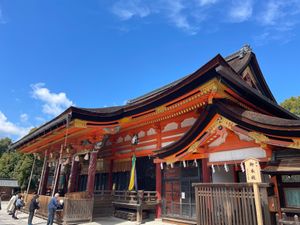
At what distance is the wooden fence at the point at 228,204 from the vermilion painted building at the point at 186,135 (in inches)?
31.5

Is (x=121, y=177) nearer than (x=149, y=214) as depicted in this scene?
No

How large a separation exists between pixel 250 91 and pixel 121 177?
907 centimetres

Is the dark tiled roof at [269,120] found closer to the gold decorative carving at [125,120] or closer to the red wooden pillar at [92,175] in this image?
the gold decorative carving at [125,120]

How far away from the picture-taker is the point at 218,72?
7.64m

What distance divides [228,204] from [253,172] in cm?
116

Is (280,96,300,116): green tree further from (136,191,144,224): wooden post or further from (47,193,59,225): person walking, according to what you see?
(47,193,59,225): person walking

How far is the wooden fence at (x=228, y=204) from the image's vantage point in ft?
17.9

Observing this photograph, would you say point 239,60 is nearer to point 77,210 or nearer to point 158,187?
point 158,187

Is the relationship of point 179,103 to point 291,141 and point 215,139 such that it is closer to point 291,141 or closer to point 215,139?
point 215,139

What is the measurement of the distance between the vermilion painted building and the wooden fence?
2.62ft

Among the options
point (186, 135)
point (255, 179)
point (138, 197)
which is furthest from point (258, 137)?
point (138, 197)

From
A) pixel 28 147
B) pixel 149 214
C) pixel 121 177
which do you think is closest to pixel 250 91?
pixel 149 214

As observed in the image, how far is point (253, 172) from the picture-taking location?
17.5ft

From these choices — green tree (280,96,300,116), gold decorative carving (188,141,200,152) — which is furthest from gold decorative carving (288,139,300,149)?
green tree (280,96,300,116)
